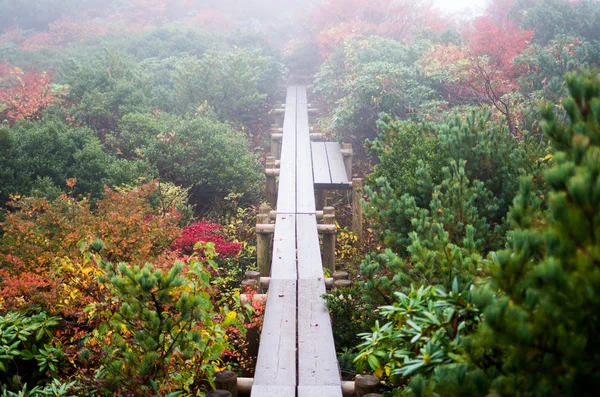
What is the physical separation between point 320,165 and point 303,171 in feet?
1.55

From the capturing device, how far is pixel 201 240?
777 centimetres

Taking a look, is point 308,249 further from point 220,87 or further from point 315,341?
point 220,87

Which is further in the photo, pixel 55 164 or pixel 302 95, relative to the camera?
pixel 302 95

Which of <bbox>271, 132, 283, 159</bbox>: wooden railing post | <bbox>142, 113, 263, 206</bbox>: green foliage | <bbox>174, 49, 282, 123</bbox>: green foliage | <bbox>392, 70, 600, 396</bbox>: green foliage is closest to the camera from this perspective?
<bbox>392, 70, 600, 396</bbox>: green foliage

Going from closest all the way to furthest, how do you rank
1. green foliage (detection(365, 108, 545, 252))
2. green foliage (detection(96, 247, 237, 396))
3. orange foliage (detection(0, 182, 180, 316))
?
green foliage (detection(96, 247, 237, 396)) → green foliage (detection(365, 108, 545, 252)) → orange foliage (detection(0, 182, 180, 316))

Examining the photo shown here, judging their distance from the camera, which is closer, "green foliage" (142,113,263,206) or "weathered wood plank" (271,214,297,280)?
"weathered wood plank" (271,214,297,280)

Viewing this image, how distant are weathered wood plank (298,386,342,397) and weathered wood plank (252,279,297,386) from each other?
0.37ft

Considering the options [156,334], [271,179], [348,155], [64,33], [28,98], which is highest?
[64,33]

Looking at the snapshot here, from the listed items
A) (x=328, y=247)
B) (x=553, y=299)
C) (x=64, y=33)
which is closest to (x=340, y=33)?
(x=328, y=247)

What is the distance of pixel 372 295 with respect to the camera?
189 inches

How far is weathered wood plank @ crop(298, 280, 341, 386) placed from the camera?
4508 millimetres

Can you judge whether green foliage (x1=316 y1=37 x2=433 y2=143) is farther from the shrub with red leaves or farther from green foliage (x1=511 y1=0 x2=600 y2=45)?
the shrub with red leaves

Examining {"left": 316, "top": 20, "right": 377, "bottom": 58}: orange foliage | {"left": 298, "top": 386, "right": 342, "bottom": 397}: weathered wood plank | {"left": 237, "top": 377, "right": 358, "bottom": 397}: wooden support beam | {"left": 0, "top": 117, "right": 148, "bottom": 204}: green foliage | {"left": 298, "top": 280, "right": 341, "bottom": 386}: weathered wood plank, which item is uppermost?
{"left": 316, "top": 20, "right": 377, "bottom": 58}: orange foliage

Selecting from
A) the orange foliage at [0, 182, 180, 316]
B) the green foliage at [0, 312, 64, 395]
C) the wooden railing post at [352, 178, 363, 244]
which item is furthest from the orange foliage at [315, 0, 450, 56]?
the green foliage at [0, 312, 64, 395]
